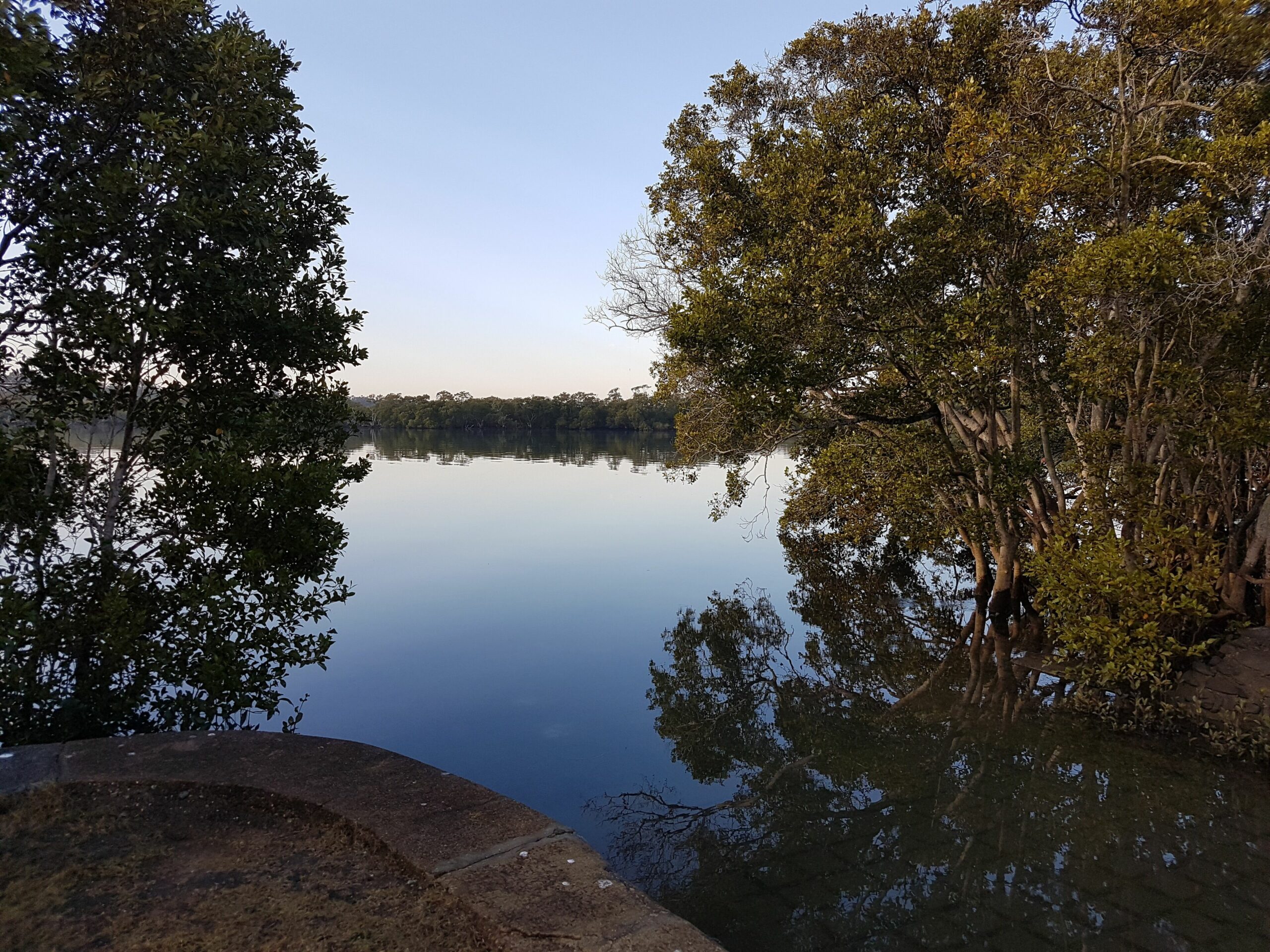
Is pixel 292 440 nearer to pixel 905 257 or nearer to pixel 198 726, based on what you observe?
pixel 198 726

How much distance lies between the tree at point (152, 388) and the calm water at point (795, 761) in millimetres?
2084

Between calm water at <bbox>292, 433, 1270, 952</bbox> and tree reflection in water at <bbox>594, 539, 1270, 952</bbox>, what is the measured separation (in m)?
0.02

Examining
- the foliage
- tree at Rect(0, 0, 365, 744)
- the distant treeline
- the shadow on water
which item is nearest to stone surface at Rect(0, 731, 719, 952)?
tree at Rect(0, 0, 365, 744)

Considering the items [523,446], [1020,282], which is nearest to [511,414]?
[523,446]

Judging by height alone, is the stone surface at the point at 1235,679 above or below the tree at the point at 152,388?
below

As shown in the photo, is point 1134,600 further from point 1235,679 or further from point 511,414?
point 511,414

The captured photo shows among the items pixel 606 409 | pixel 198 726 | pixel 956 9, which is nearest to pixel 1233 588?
pixel 956 9

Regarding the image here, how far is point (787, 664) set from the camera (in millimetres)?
9391

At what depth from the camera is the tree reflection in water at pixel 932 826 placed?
4.14 m

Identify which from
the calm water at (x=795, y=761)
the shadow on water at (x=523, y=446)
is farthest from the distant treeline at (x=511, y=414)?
the calm water at (x=795, y=761)

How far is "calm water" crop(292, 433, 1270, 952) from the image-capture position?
14.1ft

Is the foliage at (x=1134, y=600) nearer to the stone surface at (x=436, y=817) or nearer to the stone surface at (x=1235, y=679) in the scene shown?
the stone surface at (x=1235, y=679)

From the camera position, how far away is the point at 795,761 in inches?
257

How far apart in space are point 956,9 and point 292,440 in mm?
9130
